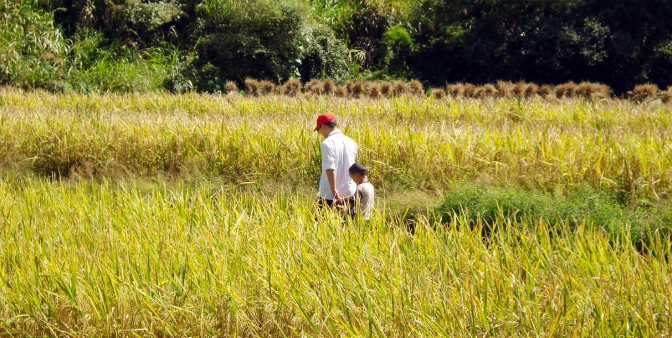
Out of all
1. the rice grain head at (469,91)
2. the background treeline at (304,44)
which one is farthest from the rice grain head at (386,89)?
the background treeline at (304,44)

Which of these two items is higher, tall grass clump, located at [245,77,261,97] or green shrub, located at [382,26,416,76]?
green shrub, located at [382,26,416,76]

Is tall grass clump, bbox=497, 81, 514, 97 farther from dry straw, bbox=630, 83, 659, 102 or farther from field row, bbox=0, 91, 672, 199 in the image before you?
dry straw, bbox=630, 83, 659, 102

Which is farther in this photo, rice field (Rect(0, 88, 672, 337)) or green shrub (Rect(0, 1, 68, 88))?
green shrub (Rect(0, 1, 68, 88))

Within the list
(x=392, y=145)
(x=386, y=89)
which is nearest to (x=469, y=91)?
(x=386, y=89)

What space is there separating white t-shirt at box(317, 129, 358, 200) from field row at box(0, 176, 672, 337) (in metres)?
1.20

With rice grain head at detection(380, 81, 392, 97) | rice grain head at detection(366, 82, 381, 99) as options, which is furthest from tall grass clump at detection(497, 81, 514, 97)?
rice grain head at detection(366, 82, 381, 99)

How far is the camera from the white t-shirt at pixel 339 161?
602 cm

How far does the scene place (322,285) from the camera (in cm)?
386

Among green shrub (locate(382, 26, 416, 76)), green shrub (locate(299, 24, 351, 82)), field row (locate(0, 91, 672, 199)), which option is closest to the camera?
field row (locate(0, 91, 672, 199))

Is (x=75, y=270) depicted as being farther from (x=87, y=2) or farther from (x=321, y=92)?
(x=87, y=2)

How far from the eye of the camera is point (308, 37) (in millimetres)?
17234

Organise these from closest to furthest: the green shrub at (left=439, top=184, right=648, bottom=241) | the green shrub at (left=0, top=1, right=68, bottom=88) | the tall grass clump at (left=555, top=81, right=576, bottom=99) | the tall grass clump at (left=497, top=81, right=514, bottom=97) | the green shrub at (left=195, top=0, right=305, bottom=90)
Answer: the green shrub at (left=439, top=184, right=648, bottom=241), the tall grass clump at (left=555, top=81, right=576, bottom=99), the tall grass clump at (left=497, top=81, right=514, bottom=97), the green shrub at (left=0, top=1, right=68, bottom=88), the green shrub at (left=195, top=0, right=305, bottom=90)

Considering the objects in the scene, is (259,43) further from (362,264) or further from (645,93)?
(362,264)

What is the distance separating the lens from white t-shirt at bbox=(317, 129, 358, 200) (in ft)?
19.8
